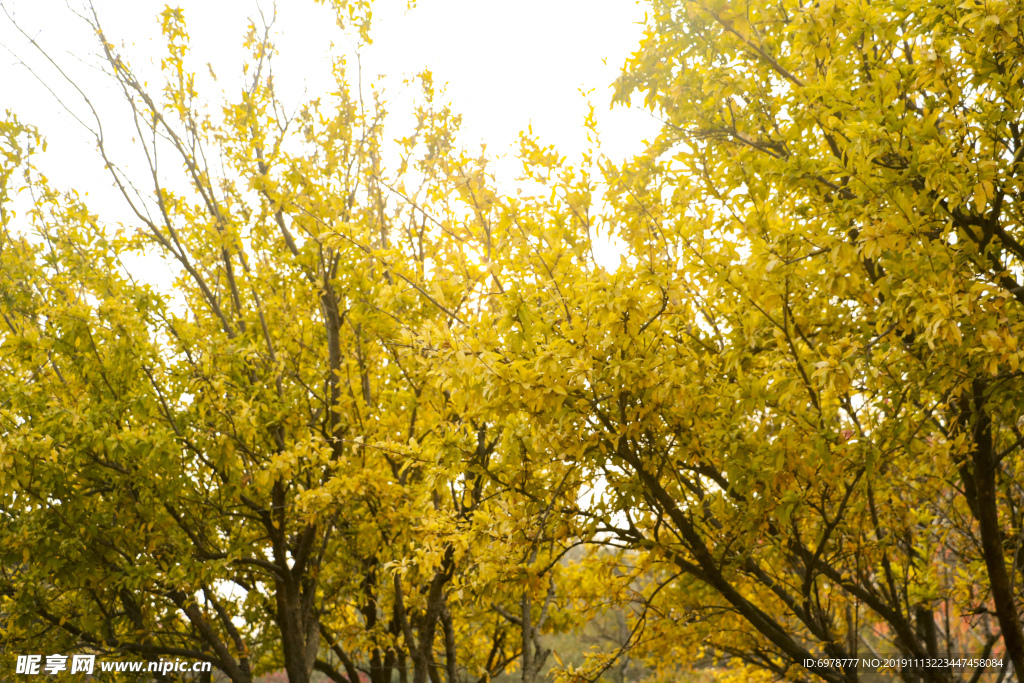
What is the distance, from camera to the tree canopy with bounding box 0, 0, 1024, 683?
3.20m

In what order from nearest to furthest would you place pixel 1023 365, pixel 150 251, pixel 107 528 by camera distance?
pixel 1023 365, pixel 107 528, pixel 150 251

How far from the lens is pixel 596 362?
325 centimetres

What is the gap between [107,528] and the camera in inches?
227

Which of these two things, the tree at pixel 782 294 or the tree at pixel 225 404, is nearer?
the tree at pixel 782 294

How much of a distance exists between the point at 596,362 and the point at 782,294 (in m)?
1.03

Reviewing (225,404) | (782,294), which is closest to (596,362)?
(782,294)

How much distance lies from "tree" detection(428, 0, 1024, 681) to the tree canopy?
0.03 m

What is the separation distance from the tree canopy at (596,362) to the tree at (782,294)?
0.09 ft

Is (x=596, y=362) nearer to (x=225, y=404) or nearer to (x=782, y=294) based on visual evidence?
(x=782, y=294)

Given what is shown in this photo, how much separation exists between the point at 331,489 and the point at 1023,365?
13.7 feet

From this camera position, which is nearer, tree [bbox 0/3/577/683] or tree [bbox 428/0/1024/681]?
tree [bbox 428/0/1024/681]

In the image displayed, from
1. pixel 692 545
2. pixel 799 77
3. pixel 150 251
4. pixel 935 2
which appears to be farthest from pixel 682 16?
pixel 150 251

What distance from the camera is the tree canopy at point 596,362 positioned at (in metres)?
3.20

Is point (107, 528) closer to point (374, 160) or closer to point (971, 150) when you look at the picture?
point (374, 160)
